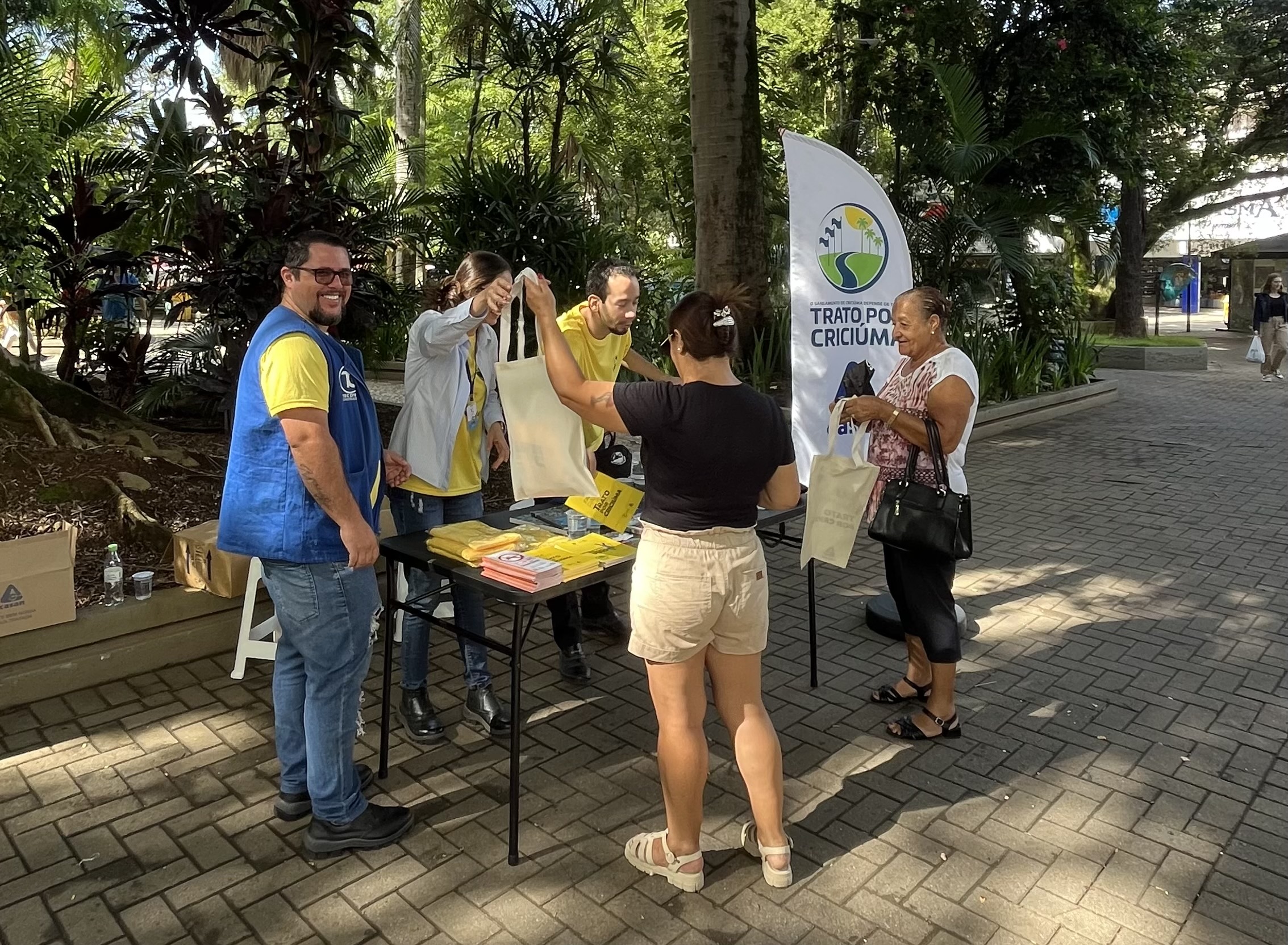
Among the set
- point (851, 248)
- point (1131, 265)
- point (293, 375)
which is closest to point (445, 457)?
point (293, 375)

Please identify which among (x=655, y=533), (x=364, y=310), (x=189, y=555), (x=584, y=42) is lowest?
(x=189, y=555)

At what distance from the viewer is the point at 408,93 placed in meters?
17.8

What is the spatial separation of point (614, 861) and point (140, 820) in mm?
1570

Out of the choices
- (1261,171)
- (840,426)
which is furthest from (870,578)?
(1261,171)

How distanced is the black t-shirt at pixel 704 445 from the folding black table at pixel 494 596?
314 millimetres

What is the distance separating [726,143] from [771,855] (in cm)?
674

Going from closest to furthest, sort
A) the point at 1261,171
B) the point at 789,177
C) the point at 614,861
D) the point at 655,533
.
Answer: the point at 655,533, the point at 614,861, the point at 789,177, the point at 1261,171

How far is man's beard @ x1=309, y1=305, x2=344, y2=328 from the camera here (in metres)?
2.89

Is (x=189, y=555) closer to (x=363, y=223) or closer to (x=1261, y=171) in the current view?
(x=363, y=223)

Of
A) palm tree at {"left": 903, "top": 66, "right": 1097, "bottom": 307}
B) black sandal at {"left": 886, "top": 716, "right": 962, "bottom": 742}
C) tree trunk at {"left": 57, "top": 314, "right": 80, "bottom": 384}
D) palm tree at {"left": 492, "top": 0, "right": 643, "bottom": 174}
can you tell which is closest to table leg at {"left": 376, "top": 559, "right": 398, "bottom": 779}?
black sandal at {"left": 886, "top": 716, "right": 962, "bottom": 742}

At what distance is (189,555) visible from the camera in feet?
15.0

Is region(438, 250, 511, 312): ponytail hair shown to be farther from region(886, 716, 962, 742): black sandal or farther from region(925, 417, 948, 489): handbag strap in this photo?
region(886, 716, 962, 742): black sandal

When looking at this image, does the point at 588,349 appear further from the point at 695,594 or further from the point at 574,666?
the point at 695,594

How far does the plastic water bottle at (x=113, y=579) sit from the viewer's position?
4.29 meters
